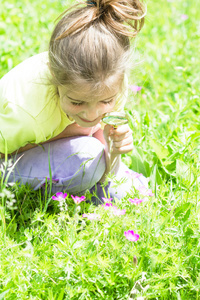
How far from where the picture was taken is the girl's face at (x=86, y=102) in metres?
1.65

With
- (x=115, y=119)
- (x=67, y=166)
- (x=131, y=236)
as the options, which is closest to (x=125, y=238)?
(x=131, y=236)

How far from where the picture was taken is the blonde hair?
1.60 meters

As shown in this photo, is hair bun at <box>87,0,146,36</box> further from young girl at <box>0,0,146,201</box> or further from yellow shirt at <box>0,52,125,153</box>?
yellow shirt at <box>0,52,125,153</box>

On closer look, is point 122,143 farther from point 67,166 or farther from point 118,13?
point 118,13

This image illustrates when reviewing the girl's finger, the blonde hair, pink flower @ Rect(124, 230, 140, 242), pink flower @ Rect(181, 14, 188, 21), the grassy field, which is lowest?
the grassy field

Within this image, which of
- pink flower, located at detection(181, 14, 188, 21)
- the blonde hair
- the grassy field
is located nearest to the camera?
the grassy field

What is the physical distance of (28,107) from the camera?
1809mm

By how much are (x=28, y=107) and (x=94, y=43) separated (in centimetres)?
41

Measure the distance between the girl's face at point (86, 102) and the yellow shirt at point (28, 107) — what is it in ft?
0.38

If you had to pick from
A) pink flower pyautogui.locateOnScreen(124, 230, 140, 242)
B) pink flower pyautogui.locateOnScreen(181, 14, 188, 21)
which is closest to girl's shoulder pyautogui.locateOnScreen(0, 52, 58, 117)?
pink flower pyautogui.locateOnScreen(124, 230, 140, 242)

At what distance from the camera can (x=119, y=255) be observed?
1393 millimetres

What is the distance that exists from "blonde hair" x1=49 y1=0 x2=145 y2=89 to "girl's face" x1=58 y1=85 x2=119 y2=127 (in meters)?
0.04

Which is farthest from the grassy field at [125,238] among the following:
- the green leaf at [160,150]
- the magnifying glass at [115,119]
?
the magnifying glass at [115,119]

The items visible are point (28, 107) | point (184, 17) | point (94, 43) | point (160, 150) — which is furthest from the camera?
point (184, 17)
